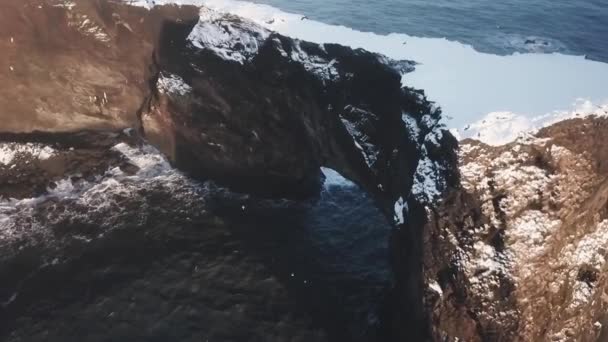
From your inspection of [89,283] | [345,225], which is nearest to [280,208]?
[345,225]

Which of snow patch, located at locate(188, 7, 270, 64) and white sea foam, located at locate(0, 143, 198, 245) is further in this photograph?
snow patch, located at locate(188, 7, 270, 64)

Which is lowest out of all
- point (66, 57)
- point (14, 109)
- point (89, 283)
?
point (89, 283)

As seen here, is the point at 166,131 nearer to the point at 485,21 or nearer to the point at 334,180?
the point at 334,180

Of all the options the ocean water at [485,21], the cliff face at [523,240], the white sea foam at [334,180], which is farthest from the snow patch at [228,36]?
the cliff face at [523,240]

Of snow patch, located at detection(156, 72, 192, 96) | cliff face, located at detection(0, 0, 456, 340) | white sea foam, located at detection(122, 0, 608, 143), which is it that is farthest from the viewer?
snow patch, located at detection(156, 72, 192, 96)

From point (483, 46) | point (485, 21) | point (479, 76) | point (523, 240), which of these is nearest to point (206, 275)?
point (523, 240)

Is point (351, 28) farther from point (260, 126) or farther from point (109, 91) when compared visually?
point (109, 91)

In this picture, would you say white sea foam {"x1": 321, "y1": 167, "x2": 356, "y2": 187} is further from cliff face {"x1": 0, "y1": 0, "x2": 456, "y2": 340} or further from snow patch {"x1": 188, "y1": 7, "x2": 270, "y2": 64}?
snow patch {"x1": 188, "y1": 7, "x2": 270, "y2": 64}

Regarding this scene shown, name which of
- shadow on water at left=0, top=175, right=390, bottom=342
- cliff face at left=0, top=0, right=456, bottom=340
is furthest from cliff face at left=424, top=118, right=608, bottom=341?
shadow on water at left=0, top=175, right=390, bottom=342
